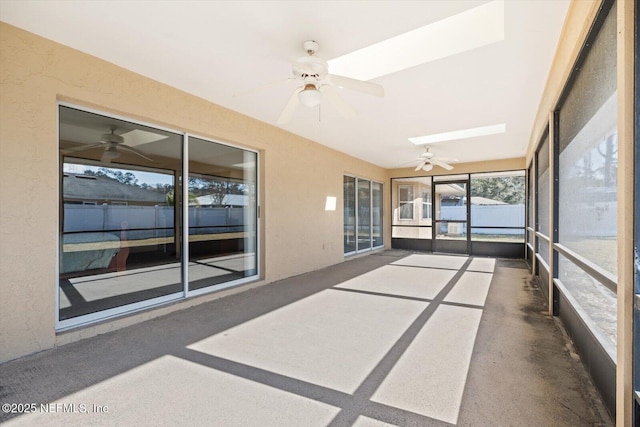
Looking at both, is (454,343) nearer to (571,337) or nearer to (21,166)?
(571,337)

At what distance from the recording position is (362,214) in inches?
319

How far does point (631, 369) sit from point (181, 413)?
222cm

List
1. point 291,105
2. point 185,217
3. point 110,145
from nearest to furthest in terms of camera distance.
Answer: point 291,105
point 110,145
point 185,217

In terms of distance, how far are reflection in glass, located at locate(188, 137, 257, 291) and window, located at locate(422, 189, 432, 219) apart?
5.99 m

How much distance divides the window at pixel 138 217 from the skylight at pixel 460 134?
3321 mm

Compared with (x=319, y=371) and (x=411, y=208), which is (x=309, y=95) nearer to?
(x=319, y=371)

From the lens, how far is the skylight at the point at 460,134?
508cm

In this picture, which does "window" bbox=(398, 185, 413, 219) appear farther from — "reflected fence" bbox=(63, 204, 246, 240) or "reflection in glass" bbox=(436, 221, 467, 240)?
"reflected fence" bbox=(63, 204, 246, 240)

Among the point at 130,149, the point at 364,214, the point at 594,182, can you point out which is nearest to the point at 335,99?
the point at 594,182

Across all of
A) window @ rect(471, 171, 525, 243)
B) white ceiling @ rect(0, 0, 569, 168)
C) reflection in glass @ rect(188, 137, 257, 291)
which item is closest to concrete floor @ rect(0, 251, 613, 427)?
reflection in glass @ rect(188, 137, 257, 291)

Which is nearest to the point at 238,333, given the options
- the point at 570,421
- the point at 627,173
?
the point at 570,421

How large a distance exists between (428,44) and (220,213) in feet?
10.9

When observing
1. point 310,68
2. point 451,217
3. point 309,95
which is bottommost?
point 451,217

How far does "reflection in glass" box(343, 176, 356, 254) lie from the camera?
733 cm
